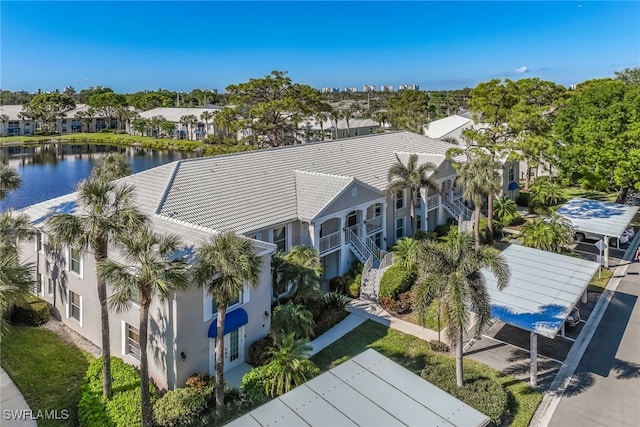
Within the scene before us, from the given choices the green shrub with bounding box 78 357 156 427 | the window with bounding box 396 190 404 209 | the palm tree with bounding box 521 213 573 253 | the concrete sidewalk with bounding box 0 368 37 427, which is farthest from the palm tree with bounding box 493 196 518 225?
the concrete sidewalk with bounding box 0 368 37 427

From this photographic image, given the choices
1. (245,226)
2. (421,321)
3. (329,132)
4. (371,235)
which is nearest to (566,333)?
(421,321)

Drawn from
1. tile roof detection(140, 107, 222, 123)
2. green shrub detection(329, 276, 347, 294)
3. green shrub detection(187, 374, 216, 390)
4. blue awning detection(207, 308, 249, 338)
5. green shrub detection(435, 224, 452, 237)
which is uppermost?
tile roof detection(140, 107, 222, 123)

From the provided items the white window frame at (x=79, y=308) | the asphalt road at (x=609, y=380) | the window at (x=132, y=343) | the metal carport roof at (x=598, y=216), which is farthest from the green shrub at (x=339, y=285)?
the metal carport roof at (x=598, y=216)

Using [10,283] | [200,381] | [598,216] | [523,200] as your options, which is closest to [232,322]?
[200,381]

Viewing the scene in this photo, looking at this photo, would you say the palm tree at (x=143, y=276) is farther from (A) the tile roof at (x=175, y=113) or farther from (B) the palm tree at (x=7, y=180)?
(A) the tile roof at (x=175, y=113)

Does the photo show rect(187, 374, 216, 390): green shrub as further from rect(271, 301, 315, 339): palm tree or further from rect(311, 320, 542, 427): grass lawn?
rect(311, 320, 542, 427): grass lawn

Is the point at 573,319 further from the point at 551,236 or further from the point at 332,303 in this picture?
the point at 332,303
